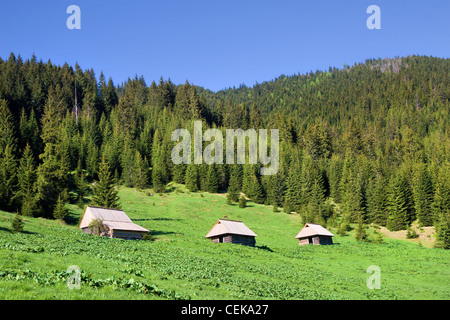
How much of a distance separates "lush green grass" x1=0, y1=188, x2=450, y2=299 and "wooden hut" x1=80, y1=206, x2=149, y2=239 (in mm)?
2179

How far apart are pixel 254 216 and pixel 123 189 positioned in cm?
3752

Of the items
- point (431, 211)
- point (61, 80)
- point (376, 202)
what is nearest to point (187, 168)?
point (376, 202)

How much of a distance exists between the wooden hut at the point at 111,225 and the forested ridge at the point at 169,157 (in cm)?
829

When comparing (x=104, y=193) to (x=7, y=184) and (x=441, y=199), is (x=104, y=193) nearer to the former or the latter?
(x=7, y=184)

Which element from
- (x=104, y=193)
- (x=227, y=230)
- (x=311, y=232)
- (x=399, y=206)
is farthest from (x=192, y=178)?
(x=399, y=206)

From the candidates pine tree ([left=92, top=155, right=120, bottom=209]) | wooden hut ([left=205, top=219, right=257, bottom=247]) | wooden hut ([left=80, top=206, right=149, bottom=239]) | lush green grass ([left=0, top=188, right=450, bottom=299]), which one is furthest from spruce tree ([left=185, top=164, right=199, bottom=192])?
wooden hut ([left=80, top=206, right=149, bottom=239])

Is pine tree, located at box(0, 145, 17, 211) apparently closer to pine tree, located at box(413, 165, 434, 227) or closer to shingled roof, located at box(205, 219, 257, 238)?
shingled roof, located at box(205, 219, 257, 238)

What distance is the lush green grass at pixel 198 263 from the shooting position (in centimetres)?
1622

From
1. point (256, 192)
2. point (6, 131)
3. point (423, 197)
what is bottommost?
point (423, 197)

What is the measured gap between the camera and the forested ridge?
216 ft

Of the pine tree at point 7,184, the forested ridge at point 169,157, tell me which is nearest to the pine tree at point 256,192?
the forested ridge at point 169,157

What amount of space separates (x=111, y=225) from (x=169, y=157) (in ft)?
227

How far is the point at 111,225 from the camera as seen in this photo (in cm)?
4688
